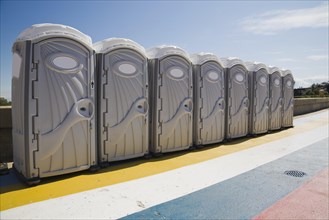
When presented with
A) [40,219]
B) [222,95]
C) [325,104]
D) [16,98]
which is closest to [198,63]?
[222,95]

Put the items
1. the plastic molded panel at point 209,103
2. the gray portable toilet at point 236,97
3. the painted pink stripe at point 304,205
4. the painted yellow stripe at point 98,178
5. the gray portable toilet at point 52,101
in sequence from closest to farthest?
the painted pink stripe at point 304,205 → the painted yellow stripe at point 98,178 → the gray portable toilet at point 52,101 → the plastic molded panel at point 209,103 → the gray portable toilet at point 236,97

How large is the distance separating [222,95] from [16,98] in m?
4.81

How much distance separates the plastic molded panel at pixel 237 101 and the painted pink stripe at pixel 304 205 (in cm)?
350

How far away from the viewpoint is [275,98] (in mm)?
8922

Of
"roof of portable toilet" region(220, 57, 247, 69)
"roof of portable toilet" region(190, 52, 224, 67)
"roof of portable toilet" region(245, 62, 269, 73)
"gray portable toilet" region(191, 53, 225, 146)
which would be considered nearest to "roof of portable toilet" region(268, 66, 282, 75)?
"roof of portable toilet" region(245, 62, 269, 73)

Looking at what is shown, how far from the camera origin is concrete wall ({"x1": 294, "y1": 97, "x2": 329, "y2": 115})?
52.0 feet

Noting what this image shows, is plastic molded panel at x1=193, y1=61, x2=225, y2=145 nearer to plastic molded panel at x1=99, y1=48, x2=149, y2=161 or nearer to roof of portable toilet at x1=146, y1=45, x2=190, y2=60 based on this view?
roof of portable toilet at x1=146, y1=45, x2=190, y2=60

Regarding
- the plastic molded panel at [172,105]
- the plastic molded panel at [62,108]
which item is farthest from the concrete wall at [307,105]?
the plastic molded panel at [62,108]

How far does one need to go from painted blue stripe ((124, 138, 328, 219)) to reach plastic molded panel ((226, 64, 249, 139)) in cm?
246

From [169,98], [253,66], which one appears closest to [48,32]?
[169,98]

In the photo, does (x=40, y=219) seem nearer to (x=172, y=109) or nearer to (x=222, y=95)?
(x=172, y=109)

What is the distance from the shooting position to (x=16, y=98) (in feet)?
13.1

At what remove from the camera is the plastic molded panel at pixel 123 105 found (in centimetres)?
447

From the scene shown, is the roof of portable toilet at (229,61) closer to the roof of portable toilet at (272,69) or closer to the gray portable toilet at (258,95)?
the gray portable toilet at (258,95)
